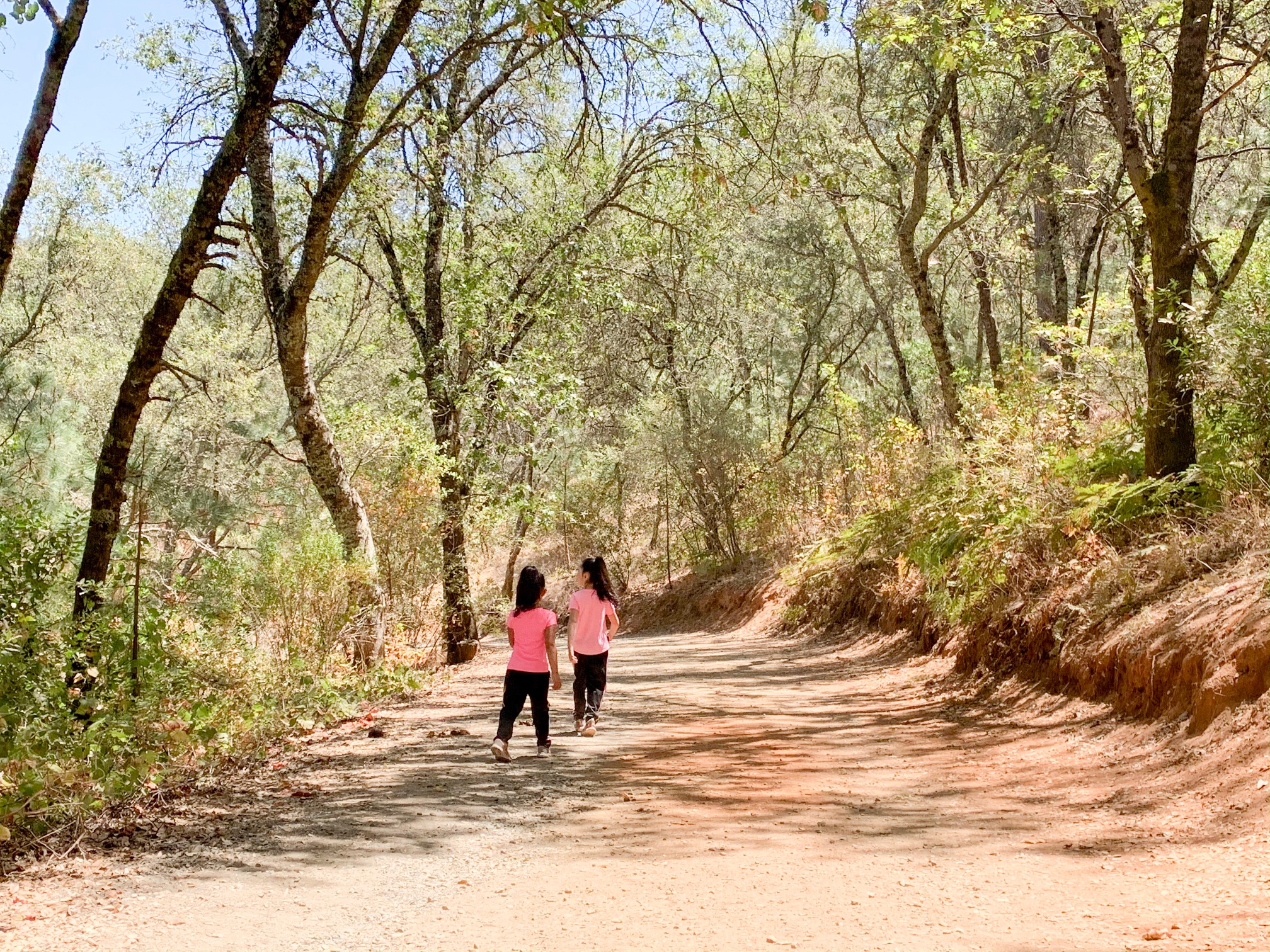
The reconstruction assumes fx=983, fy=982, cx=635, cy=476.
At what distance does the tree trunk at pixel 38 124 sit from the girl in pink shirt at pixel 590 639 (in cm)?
526

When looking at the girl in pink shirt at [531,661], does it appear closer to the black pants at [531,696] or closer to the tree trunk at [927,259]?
the black pants at [531,696]

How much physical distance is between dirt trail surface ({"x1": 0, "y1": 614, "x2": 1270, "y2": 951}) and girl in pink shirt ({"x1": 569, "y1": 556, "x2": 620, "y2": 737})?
42 centimetres

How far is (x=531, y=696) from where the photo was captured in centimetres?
838

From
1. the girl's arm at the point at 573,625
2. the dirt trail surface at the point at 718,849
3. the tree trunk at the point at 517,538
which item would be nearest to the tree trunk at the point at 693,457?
the tree trunk at the point at 517,538

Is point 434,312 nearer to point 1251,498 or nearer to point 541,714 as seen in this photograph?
point 541,714

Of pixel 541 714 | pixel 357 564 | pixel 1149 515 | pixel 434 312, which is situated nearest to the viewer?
pixel 541 714

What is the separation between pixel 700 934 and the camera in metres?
4.15

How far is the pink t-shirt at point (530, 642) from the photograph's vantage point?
8336mm

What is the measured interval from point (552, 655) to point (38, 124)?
216 inches

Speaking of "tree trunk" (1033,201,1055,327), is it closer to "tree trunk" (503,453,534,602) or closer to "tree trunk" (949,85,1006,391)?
"tree trunk" (949,85,1006,391)

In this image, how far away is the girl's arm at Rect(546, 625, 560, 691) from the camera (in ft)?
27.5

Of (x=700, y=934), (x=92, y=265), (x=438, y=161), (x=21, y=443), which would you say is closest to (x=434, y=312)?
(x=438, y=161)

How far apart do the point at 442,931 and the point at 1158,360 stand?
26.5 ft

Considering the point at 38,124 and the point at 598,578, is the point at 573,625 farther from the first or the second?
the point at 38,124
